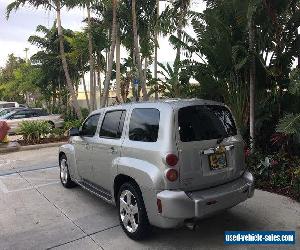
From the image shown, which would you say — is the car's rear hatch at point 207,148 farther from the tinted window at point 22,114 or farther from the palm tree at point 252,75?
the tinted window at point 22,114

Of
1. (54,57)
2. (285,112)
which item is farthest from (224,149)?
(54,57)

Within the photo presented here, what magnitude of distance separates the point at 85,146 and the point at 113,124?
973 millimetres

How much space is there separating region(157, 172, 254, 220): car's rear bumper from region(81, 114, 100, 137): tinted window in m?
2.25

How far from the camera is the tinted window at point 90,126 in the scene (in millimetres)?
5976

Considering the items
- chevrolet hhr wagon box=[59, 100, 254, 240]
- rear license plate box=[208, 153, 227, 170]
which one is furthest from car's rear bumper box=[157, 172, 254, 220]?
rear license plate box=[208, 153, 227, 170]

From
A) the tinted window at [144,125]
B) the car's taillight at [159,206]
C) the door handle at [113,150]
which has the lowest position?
the car's taillight at [159,206]

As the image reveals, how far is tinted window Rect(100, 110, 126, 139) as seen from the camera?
517 cm

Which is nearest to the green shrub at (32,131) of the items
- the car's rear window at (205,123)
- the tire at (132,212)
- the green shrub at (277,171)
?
the green shrub at (277,171)

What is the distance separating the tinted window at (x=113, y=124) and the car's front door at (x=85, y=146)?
32cm

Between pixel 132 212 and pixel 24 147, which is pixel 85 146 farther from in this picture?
pixel 24 147

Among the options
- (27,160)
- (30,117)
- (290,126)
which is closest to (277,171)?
(290,126)

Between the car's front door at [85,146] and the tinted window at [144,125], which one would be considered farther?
the car's front door at [85,146]

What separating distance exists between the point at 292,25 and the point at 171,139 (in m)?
5.16

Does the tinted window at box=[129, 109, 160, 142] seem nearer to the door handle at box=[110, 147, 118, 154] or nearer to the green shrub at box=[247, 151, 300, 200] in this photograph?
the door handle at box=[110, 147, 118, 154]
